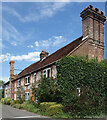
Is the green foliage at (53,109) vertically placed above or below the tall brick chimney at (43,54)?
below

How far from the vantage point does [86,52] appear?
16.6 m

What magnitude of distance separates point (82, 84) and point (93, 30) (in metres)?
7.28

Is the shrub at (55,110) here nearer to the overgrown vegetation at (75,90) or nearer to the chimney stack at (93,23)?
the overgrown vegetation at (75,90)

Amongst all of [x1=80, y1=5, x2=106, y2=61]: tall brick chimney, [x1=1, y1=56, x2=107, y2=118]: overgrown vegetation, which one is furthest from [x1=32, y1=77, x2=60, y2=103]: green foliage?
[x1=80, y1=5, x2=106, y2=61]: tall brick chimney

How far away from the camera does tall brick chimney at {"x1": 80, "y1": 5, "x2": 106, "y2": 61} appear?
17.2 m

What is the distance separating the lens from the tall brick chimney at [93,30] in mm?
17234

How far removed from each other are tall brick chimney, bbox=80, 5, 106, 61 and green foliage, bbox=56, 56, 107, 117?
68.9 inches

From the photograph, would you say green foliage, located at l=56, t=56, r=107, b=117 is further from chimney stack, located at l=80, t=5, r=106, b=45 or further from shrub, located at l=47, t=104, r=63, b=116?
chimney stack, located at l=80, t=5, r=106, b=45

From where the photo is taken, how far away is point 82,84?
571 inches

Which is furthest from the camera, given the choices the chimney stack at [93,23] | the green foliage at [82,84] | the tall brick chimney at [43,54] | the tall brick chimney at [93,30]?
the tall brick chimney at [43,54]

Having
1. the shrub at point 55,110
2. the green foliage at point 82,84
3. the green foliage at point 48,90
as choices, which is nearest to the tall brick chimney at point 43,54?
the green foliage at point 48,90

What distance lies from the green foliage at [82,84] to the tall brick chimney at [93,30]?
1751 mm

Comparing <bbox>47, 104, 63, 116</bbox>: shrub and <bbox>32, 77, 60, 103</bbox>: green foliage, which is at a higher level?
<bbox>32, 77, 60, 103</bbox>: green foliage

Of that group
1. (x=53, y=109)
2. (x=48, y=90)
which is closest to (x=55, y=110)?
(x=53, y=109)
